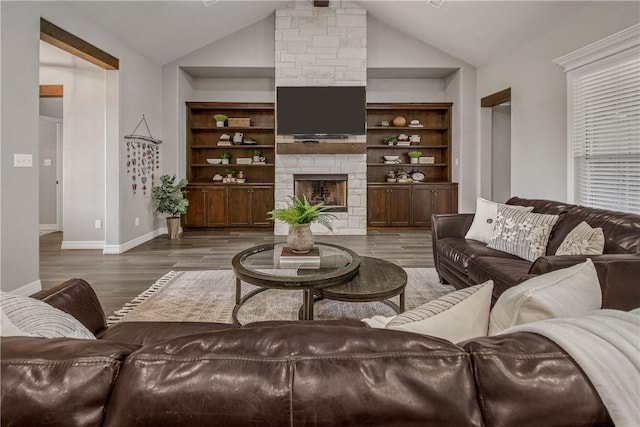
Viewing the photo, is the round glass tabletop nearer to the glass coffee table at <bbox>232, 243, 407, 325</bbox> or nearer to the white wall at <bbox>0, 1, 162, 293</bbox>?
the glass coffee table at <bbox>232, 243, 407, 325</bbox>

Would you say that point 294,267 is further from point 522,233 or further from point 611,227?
point 611,227

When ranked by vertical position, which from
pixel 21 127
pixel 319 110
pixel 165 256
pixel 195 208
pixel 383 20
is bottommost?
pixel 165 256

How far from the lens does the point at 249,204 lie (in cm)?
696

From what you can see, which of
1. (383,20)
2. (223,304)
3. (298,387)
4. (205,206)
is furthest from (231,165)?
(298,387)

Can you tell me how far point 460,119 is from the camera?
Answer: 6844 mm

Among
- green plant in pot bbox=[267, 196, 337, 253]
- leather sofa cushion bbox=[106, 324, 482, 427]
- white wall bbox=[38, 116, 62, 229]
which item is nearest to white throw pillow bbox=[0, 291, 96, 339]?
leather sofa cushion bbox=[106, 324, 482, 427]

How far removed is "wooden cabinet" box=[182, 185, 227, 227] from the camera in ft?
22.6

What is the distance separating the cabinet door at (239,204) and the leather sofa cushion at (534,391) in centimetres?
653

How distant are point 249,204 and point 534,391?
6581 mm

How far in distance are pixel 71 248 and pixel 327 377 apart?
234 inches

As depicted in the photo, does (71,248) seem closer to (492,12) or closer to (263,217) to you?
(263,217)

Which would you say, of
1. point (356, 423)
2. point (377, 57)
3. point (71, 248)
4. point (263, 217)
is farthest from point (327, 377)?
point (377, 57)

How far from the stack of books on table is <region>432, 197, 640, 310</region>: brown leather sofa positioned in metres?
1.17

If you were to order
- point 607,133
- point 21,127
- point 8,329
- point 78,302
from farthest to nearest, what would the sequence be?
point 607,133 < point 21,127 < point 78,302 < point 8,329
